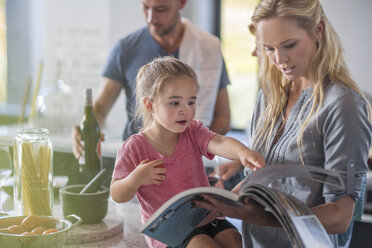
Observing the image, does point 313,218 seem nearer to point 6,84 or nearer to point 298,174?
point 298,174

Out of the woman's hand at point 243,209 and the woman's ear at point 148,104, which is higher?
the woman's ear at point 148,104

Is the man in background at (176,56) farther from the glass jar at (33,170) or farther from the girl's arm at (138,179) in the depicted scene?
the girl's arm at (138,179)

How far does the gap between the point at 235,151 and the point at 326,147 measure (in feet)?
0.64

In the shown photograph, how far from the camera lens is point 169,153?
1.25 meters

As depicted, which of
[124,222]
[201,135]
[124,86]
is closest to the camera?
[201,135]

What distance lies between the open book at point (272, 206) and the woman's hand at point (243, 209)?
0.06 ft

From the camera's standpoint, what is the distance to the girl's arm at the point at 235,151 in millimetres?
1137

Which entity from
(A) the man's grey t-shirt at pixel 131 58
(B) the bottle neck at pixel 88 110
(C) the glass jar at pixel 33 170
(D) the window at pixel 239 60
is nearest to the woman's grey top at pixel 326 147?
(C) the glass jar at pixel 33 170

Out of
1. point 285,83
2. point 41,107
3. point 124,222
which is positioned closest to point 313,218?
point 285,83

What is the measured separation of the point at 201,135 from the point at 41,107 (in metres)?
1.80

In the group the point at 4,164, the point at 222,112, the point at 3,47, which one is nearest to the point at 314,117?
the point at 4,164

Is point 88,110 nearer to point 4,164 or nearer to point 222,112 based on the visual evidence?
point 4,164

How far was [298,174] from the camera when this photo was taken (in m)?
0.94

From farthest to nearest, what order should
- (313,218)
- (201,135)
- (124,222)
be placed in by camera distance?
(124,222)
(201,135)
(313,218)
